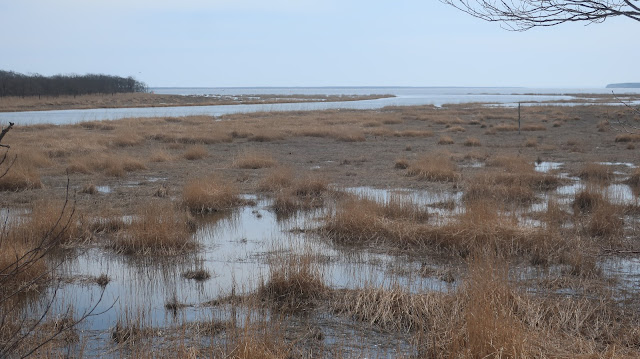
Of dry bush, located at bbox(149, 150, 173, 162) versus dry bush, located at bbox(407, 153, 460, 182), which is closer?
dry bush, located at bbox(407, 153, 460, 182)

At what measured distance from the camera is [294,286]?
6938 mm

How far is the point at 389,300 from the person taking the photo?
20.6 ft

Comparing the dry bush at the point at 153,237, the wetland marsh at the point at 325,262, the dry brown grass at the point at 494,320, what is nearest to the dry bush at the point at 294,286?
the wetland marsh at the point at 325,262

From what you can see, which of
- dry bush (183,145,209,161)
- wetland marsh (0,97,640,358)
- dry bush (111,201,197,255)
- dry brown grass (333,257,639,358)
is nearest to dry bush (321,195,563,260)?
wetland marsh (0,97,640,358)

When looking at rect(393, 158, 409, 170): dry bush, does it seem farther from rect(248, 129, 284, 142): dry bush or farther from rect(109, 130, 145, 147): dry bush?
rect(109, 130, 145, 147): dry bush

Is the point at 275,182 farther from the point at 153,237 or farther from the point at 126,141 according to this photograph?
the point at 126,141

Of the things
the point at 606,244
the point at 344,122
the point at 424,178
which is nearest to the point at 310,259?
the point at 606,244

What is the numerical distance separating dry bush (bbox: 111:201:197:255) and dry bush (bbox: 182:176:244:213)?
2.50 m

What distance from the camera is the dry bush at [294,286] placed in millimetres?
6820

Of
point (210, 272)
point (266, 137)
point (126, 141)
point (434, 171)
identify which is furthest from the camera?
point (266, 137)

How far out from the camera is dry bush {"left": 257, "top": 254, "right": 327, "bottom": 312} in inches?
269

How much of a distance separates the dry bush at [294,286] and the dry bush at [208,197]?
5.28 m

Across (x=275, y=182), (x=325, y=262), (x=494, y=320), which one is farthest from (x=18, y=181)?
(x=494, y=320)

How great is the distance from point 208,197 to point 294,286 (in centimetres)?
563
